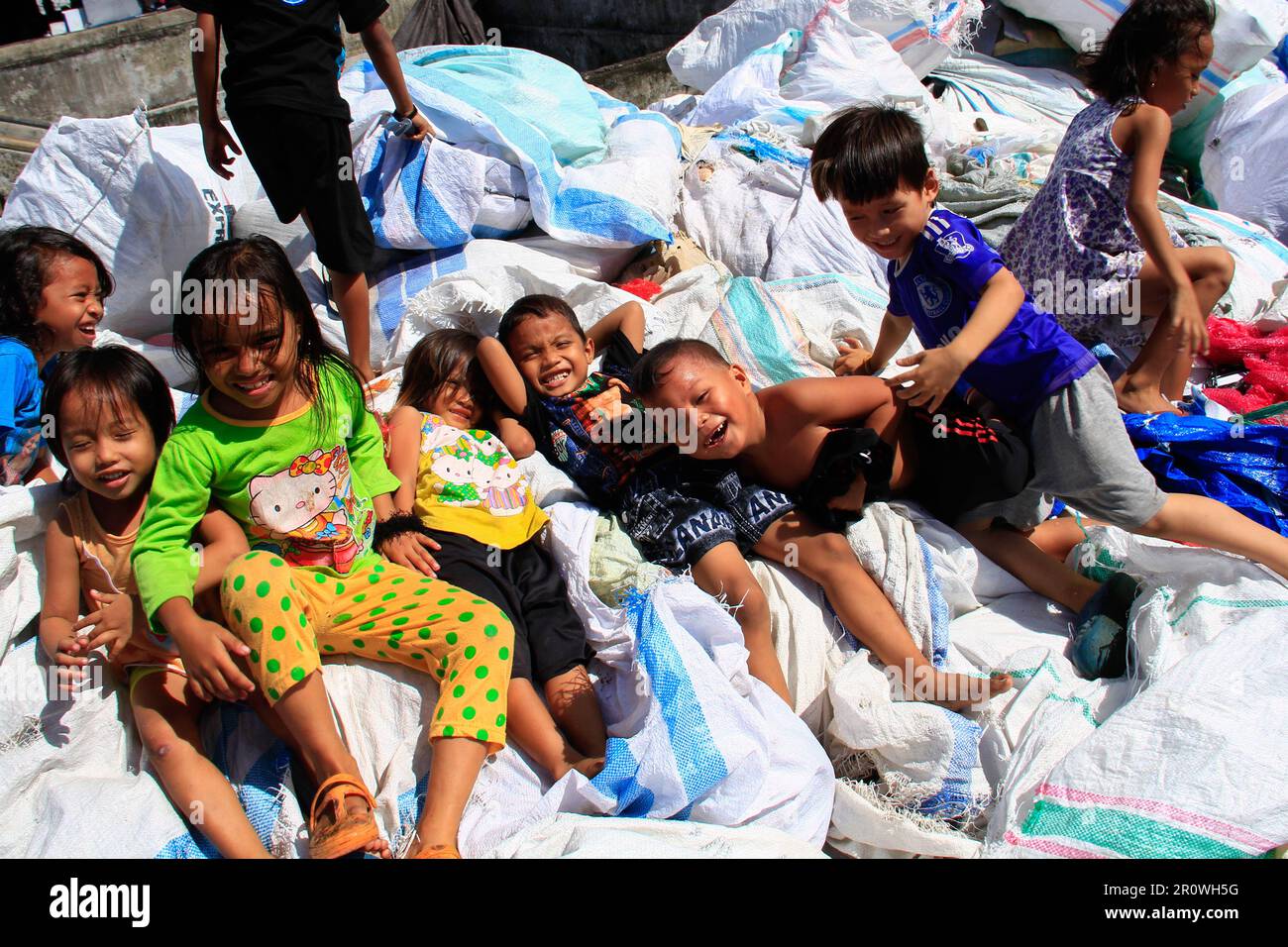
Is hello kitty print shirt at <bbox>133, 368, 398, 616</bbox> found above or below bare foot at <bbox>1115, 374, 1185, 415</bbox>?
below

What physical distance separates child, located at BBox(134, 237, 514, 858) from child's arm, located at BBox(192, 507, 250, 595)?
3 cm

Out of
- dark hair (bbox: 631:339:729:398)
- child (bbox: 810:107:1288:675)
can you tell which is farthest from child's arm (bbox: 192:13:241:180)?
child (bbox: 810:107:1288:675)

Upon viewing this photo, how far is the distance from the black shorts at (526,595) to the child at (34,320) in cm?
94

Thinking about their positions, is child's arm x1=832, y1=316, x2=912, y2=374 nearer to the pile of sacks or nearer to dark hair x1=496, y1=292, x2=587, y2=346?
the pile of sacks

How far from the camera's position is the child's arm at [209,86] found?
257cm

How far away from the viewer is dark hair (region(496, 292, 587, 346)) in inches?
97.7

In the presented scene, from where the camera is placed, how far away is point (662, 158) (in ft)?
11.8

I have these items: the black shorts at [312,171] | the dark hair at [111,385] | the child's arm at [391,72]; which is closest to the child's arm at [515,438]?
the black shorts at [312,171]

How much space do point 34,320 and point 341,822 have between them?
5.11 feet

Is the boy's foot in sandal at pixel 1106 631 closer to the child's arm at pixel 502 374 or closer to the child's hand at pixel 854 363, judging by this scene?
the child's hand at pixel 854 363

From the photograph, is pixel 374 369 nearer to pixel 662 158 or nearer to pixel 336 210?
pixel 336 210

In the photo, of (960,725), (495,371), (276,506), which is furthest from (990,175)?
(276,506)

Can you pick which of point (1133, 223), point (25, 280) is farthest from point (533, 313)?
point (1133, 223)

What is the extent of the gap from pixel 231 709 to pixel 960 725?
1.47 meters
